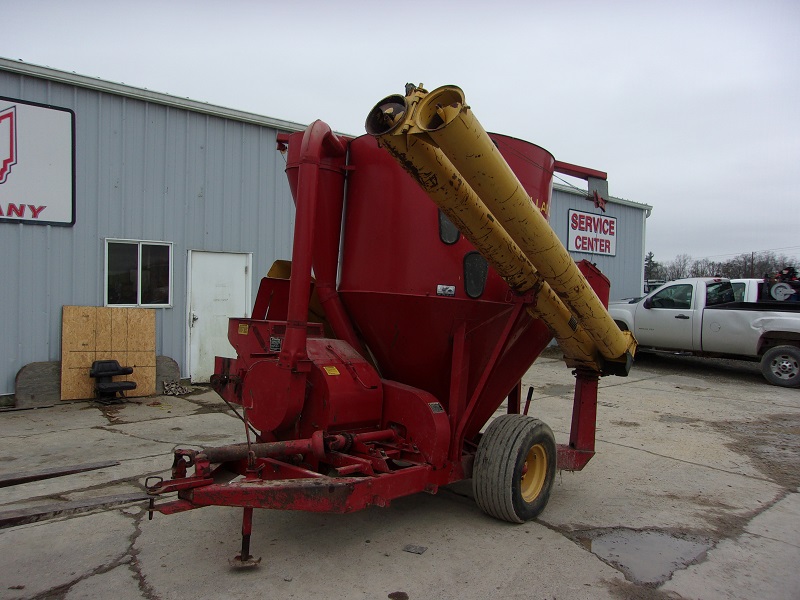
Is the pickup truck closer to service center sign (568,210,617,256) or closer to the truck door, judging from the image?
the truck door

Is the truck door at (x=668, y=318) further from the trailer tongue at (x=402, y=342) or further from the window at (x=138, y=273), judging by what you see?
the window at (x=138, y=273)

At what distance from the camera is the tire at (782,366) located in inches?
460

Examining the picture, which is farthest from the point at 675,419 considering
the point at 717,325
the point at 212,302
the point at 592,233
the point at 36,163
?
the point at 36,163

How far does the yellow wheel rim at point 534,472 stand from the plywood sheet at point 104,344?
22.1ft

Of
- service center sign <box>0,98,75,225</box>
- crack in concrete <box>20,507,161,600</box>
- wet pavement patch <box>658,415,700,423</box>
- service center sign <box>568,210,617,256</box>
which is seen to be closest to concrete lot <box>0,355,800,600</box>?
crack in concrete <box>20,507,161,600</box>

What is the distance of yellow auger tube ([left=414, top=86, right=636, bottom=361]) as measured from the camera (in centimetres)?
304

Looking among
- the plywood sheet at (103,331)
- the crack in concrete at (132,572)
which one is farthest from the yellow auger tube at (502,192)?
the plywood sheet at (103,331)

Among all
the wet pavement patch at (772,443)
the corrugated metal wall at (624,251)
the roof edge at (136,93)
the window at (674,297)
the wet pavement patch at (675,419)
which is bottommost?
the wet pavement patch at (675,419)

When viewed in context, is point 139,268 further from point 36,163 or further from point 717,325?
point 717,325

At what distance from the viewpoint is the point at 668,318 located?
528 inches

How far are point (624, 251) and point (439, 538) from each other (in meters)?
16.4

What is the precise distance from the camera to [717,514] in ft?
16.2

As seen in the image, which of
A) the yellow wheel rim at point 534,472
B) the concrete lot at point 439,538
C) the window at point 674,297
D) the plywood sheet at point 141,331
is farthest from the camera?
the window at point 674,297

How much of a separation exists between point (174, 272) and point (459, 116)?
26.3 feet
